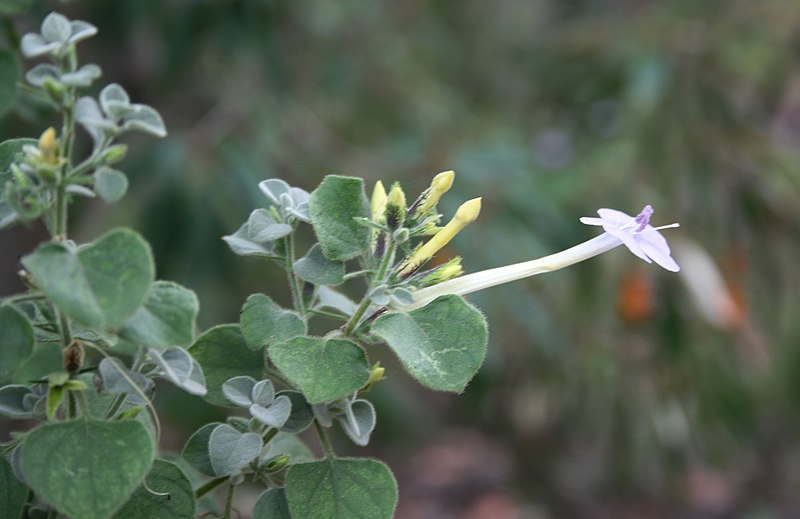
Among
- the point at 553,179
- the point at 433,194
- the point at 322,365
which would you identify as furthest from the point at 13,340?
the point at 553,179

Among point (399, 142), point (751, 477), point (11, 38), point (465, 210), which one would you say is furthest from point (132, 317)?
point (751, 477)

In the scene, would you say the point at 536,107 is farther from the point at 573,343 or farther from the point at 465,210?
the point at 465,210

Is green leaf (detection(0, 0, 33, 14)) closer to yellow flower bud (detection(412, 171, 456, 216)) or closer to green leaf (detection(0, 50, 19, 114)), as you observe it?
green leaf (detection(0, 50, 19, 114))

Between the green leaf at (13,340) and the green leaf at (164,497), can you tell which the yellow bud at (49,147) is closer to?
the green leaf at (13,340)

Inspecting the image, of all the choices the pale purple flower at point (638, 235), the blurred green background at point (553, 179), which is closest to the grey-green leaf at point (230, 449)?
the pale purple flower at point (638, 235)

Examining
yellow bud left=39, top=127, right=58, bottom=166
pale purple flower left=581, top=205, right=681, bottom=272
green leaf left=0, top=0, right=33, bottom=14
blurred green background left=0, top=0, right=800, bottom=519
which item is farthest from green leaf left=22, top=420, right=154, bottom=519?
blurred green background left=0, top=0, right=800, bottom=519
